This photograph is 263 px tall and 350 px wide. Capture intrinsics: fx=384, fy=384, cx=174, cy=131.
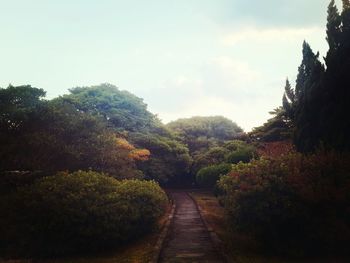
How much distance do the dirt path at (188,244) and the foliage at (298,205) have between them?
1778mm

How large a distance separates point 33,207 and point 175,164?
1314 inches

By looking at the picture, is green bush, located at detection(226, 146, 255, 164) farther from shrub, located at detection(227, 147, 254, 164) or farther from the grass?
the grass

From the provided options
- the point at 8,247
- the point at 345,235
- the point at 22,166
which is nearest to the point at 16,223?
the point at 8,247

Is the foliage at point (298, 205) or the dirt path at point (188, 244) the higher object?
the foliage at point (298, 205)

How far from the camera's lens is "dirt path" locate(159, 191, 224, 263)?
13.4 m

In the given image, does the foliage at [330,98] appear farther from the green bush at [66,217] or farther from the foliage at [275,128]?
the foliage at [275,128]

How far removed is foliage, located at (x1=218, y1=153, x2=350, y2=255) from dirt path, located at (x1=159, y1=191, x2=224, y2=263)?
5.83 feet

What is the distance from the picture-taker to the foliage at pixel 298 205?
13.6 m

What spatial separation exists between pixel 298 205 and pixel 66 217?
347 inches

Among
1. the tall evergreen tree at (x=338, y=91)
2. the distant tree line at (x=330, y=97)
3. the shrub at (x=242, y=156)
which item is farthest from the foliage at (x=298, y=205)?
the shrub at (x=242, y=156)

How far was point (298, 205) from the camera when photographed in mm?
13836

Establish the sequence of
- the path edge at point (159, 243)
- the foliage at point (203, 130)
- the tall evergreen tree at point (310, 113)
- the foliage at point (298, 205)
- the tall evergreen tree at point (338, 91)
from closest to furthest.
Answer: the path edge at point (159, 243)
the foliage at point (298, 205)
the tall evergreen tree at point (338, 91)
the tall evergreen tree at point (310, 113)
the foliage at point (203, 130)

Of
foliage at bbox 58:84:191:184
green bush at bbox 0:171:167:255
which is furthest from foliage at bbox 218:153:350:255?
foliage at bbox 58:84:191:184

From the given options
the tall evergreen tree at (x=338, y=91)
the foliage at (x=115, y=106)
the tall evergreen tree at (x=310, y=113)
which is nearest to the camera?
the tall evergreen tree at (x=338, y=91)
